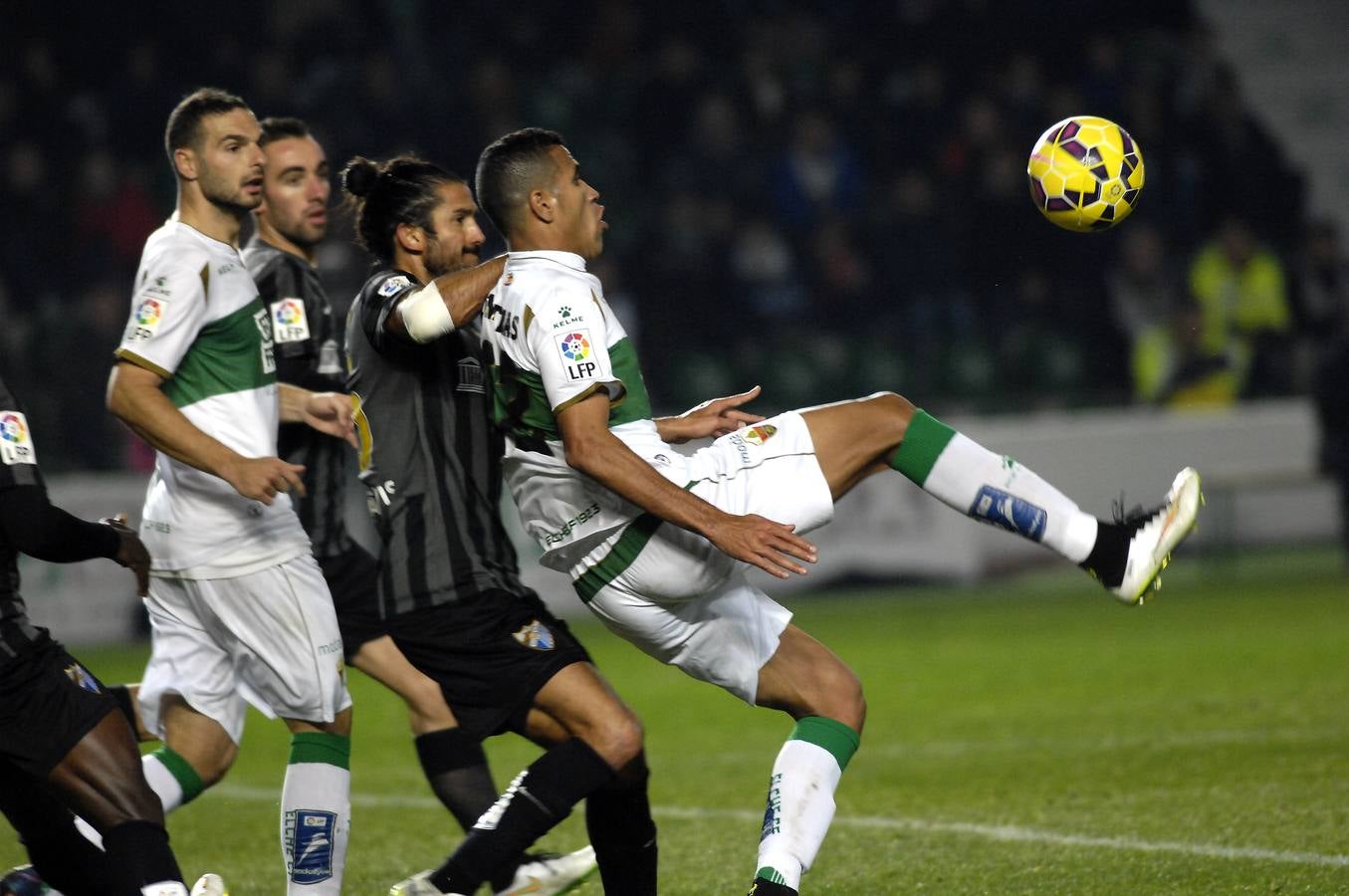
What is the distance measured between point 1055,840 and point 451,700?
207cm

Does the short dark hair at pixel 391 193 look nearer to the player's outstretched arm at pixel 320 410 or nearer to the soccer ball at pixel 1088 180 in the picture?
the player's outstretched arm at pixel 320 410

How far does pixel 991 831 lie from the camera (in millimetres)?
5574

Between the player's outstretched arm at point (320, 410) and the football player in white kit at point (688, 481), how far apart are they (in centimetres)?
62

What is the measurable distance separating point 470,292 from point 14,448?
1.10m

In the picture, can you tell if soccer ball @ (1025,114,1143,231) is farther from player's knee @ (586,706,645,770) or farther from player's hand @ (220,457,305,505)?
player's hand @ (220,457,305,505)

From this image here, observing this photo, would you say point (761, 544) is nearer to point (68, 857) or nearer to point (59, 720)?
point (59, 720)

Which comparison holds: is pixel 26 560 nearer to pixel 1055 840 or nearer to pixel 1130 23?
pixel 1055 840

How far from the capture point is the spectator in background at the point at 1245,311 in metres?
16.1

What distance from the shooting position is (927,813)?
6020 millimetres

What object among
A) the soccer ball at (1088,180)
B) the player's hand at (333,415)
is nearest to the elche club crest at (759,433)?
the player's hand at (333,415)

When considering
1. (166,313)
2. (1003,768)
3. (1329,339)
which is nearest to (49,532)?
(166,313)

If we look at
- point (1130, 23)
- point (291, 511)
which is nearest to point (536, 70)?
point (1130, 23)

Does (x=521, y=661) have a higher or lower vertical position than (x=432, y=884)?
higher

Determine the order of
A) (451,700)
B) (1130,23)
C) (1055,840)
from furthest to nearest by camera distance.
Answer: (1130,23), (1055,840), (451,700)
